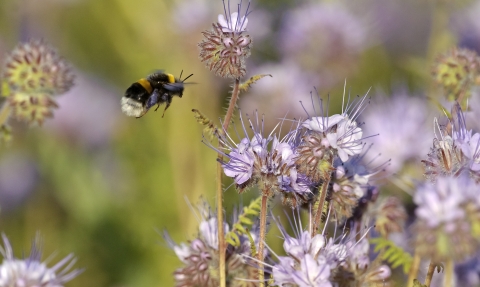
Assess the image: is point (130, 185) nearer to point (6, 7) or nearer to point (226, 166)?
point (6, 7)

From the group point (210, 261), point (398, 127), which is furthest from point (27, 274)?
point (398, 127)

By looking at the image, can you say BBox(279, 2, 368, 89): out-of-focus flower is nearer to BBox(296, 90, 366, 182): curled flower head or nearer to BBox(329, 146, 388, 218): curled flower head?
BBox(329, 146, 388, 218): curled flower head

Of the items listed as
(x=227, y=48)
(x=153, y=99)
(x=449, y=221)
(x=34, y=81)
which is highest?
(x=34, y=81)

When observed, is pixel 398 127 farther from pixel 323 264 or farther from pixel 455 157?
pixel 323 264

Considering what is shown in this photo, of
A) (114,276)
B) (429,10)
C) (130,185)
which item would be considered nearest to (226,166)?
(114,276)

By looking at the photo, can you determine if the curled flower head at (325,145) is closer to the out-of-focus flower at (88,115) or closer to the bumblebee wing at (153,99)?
the bumblebee wing at (153,99)

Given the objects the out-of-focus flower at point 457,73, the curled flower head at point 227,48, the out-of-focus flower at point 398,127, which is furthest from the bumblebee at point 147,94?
the out-of-focus flower at point 398,127

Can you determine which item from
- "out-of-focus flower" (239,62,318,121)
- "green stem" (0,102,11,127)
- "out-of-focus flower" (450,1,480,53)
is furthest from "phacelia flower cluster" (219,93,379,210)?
"out-of-focus flower" (239,62,318,121)
